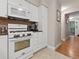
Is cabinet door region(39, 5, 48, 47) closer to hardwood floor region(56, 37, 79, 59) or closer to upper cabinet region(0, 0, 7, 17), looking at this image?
hardwood floor region(56, 37, 79, 59)

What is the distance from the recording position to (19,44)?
10.7ft

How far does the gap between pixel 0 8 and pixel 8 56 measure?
3.98 ft

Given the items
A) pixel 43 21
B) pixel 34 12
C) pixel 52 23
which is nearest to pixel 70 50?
pixel 52 23

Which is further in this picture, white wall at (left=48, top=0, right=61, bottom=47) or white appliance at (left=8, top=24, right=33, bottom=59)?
white wall at (left=48, top=0, right=61, bottom=47)

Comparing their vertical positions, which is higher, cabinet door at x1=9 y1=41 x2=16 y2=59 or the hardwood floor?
cabinet door at x1=9 y1=41 x2=16 y2=59

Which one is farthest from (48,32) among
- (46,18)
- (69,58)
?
(69,58)

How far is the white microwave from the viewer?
10.9 ft

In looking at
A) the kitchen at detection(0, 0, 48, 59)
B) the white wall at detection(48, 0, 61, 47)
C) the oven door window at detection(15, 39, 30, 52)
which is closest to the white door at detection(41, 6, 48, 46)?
the kitchen at detection(0, 0, 48, 59)

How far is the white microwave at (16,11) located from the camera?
333cm

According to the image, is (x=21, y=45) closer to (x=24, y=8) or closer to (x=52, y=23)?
(x=24, y=8)

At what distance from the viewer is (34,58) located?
3.86m

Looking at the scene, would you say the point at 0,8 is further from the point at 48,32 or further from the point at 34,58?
the point at 48,32

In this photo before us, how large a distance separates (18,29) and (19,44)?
0.87 metres

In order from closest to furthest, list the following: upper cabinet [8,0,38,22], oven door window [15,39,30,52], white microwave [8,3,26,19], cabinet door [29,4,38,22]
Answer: oven door window [15,39,30,52] < white microwave [8,3,26,19] < upper cabinet [8,0,38,22] < cabinet door [29,4,38,22]
